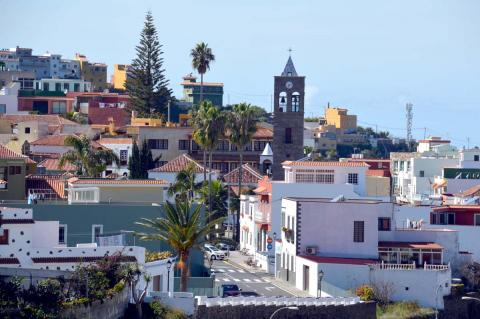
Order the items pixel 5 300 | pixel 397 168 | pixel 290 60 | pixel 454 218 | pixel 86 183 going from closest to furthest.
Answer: pixel 5 300
pixel 86 183
pixel 454 218
pixel 290 60
pixel 397 168

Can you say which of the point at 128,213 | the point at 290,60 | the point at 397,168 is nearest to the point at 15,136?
the point at 290,60

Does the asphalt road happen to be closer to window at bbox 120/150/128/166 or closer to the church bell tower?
the church bell tower

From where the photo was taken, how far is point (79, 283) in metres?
64.6

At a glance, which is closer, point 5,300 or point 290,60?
point 5,300

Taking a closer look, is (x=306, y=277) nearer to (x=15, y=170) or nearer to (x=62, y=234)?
(x=62, y=234)

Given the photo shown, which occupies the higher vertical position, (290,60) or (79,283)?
(290,60)

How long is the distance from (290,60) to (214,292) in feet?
204

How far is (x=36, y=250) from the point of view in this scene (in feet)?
228

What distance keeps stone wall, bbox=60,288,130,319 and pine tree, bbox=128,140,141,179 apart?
66596mm

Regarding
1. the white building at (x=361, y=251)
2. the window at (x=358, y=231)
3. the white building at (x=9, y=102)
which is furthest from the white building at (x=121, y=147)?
the window at (x=358, y=231)

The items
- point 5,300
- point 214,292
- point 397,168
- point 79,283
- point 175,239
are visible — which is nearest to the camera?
point 5,300

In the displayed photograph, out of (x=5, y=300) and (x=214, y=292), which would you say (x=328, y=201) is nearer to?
(x=214, y=292)

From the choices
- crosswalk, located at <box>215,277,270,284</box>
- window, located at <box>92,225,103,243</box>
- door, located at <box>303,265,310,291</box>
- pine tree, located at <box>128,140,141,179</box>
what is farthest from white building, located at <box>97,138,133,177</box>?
window, located at <box>92,225,103,243</box>

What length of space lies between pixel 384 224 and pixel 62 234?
2033 centimetres
